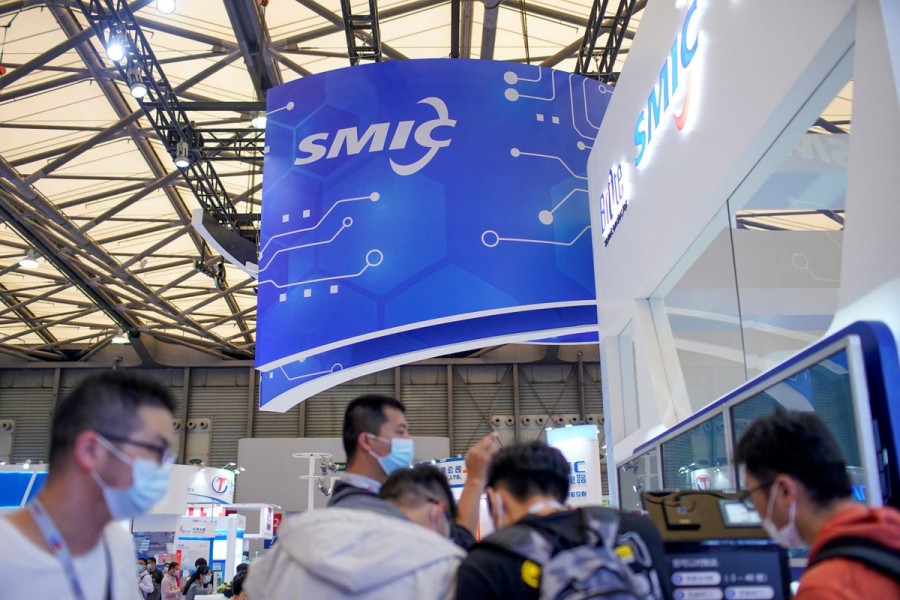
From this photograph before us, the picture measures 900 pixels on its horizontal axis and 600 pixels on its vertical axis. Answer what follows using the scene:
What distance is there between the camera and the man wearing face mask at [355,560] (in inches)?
71.3

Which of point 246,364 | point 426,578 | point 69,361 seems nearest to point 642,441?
point 426,578

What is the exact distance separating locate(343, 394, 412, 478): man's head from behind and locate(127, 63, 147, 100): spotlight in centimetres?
876

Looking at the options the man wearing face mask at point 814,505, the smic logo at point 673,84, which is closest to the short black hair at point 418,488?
the man wearing face mask at point 814,505

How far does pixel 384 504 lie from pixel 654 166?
10.2ft

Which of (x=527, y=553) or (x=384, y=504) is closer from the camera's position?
(x=527, y=553)

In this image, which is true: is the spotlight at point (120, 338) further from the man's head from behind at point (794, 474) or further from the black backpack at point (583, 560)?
the man's head from behind at point (794, 474)

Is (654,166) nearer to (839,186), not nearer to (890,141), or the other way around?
(839,186)

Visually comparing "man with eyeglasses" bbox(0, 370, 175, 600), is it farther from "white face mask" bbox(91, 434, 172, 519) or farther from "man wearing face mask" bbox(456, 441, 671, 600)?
"man wearing face mask" bbox(456, 441, 671, 600)

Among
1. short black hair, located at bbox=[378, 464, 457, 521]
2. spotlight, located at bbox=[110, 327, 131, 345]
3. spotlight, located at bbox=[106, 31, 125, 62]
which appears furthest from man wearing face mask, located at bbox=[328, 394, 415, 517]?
spotlight, located at bbox=[110, 327, 131, 345]

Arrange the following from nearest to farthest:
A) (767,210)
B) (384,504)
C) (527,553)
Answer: (527,553)
(384,504)
(767,210)

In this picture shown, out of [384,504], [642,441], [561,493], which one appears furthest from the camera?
[642,441]

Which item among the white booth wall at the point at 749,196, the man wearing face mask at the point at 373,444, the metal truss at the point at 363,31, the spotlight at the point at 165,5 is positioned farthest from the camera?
the metal truss at the point at 363,31

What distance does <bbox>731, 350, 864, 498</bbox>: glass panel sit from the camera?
2484mm

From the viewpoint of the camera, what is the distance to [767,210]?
3.65 metres
